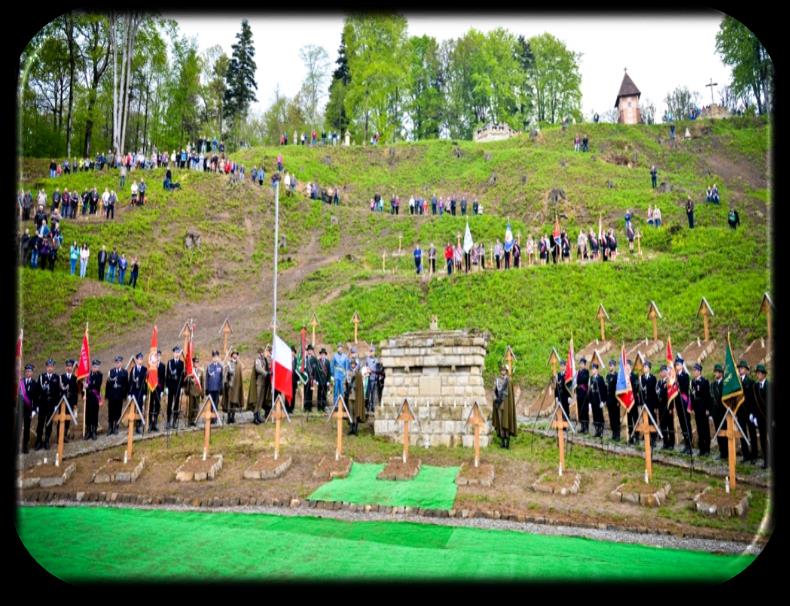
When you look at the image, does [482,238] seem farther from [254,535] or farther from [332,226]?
[254,535]

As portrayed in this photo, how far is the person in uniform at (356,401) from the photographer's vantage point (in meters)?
16.0

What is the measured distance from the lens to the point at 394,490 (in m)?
11.2

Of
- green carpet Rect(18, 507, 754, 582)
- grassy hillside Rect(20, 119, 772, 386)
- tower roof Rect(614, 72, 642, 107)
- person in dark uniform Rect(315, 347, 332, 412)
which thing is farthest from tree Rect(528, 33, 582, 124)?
green carpet Rect(18, 507, 754, 582)

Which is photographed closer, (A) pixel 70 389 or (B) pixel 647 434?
Answer: (B) pixel 647 434

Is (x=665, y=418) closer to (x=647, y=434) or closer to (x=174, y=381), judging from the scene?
(x=647, y=434)

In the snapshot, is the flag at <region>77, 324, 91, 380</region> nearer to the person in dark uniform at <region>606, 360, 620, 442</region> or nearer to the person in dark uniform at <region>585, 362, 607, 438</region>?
the person in dark uniform at <region>585, 362, 607, 438</region>

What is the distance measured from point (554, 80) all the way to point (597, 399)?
→ 6223cm

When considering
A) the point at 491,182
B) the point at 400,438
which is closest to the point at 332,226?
the point at 491,182

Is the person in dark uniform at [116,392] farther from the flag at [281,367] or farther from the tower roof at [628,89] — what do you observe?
the tower roof at [628,89]

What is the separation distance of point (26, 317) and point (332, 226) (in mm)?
19667

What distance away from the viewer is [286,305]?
29.2 metres

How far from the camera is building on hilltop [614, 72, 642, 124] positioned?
61.5 metres

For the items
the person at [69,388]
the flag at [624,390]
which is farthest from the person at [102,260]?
the flag at [624,390]

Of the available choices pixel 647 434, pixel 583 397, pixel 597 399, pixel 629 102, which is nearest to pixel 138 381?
pixel 583 397
